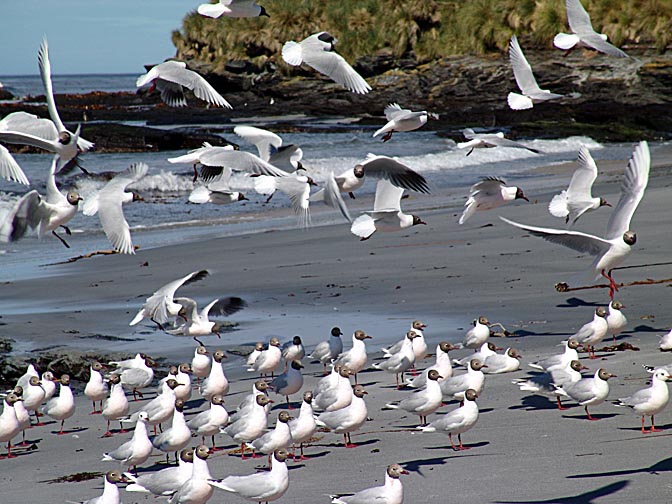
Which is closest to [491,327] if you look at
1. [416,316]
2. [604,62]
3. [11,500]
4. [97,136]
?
[416,316]

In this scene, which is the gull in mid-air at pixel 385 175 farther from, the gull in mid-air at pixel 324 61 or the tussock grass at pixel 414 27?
the tussock grass at pixel 414 27

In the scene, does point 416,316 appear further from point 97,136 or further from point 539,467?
point 97,136

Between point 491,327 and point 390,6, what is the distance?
48.1 metres

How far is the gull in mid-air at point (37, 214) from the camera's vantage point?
8594 mm

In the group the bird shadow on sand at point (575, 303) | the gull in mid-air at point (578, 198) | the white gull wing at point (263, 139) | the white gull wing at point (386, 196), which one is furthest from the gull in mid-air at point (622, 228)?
the white gull wing at point (263, 139)

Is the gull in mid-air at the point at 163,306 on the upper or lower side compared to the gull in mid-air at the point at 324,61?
lower

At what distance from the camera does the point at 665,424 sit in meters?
5.96

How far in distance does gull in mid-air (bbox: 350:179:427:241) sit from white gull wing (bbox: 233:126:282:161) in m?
1.53

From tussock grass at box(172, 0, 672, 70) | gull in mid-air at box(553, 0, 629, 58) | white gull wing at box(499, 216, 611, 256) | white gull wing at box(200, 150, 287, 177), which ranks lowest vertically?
white gull wing at box(499, 216, 611, 256)

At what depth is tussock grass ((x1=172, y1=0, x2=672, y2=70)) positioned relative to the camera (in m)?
43.6

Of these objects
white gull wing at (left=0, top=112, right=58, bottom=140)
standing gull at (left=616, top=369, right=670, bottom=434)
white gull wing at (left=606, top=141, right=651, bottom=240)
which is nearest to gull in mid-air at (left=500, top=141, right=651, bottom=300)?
white gull wing at (left=606, top=141, right=651, bottom=240)

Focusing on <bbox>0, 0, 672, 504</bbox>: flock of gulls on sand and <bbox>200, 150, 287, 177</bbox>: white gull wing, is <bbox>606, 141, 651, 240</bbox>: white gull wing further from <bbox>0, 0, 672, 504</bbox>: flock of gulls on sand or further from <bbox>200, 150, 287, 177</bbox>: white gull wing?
<bbox>200, 150, 287, 177</bbox>: white gull wing

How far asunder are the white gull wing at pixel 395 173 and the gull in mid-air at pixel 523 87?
8.61 ft

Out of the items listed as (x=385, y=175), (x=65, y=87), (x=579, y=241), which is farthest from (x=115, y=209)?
(x=65, y=87)
